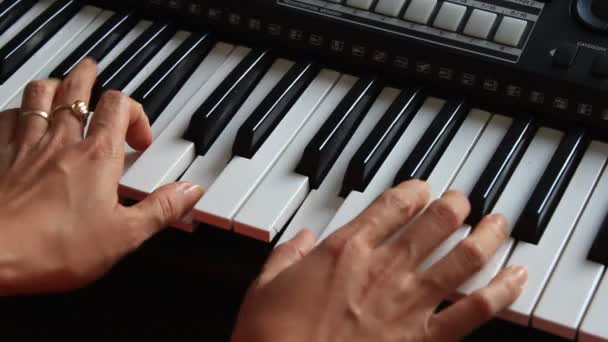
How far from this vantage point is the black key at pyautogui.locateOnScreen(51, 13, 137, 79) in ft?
4.28

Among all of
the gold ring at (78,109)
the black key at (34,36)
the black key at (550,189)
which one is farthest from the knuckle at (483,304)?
the black key at (34,36)

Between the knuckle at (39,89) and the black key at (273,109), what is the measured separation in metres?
0.26

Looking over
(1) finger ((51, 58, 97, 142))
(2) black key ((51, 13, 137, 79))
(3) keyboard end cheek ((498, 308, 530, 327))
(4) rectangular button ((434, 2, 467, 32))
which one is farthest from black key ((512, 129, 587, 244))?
(2) black key ((51, 13, 137, 79))

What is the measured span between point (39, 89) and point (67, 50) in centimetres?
17

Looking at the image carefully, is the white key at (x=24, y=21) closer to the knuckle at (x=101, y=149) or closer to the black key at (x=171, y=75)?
the black key at (x=171, y=75)

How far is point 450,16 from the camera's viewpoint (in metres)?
1.19

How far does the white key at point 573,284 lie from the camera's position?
0.95 m

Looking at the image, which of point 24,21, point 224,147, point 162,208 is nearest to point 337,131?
point 224,147

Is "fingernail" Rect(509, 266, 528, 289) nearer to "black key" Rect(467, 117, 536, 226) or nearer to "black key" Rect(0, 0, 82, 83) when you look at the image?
"black key" Rect(467, 117, 536, 226)

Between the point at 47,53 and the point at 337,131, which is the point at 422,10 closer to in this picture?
the point at 337,131

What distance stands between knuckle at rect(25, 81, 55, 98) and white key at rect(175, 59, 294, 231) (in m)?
0.22

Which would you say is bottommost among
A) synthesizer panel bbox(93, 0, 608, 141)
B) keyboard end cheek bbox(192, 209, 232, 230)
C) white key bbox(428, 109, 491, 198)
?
keyboard end cheek bbox(192, 209, 232, 230)

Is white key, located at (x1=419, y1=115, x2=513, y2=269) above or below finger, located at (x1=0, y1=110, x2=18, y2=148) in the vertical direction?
above

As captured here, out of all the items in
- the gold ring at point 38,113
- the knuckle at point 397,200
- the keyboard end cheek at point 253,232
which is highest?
the knuckle at point 397,200
